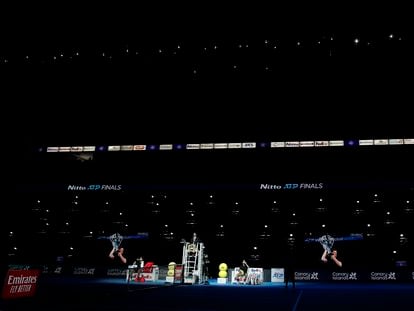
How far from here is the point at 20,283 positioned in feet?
25.7

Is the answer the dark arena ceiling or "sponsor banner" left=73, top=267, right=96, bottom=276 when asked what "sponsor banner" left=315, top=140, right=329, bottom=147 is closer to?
the dark arena ceiling

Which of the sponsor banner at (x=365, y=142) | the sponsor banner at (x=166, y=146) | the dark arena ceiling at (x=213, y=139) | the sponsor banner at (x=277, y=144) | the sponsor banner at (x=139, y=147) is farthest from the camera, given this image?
the sponsor banner at (x=139, y=147)

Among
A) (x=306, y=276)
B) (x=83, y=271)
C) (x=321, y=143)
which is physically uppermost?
(x=321, y=143)

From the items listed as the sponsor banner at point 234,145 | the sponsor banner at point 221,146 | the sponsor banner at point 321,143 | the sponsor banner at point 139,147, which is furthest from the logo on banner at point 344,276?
the sponsor banner at point 139,147

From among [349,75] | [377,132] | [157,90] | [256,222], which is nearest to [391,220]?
[377,132]

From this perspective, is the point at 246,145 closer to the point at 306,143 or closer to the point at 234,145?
the point at 234,145

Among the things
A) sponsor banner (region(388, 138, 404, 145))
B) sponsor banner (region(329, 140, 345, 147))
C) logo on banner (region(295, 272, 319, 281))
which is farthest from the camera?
sponsor banner (region(329, 140, 345, 147))

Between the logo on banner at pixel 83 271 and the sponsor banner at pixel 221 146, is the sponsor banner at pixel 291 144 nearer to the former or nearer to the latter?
the sponsor banner at pixel 221 146

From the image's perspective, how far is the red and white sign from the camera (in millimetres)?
7383

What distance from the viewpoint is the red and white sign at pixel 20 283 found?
24.2 ft

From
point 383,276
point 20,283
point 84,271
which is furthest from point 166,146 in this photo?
point 20,283

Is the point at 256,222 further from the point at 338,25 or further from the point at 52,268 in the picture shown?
the point at 338,25

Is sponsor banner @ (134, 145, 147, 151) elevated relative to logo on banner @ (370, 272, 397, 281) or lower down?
elevated

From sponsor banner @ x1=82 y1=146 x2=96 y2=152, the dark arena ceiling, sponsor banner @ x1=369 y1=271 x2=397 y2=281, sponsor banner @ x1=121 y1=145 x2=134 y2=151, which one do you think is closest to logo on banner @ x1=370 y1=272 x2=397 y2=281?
sponsor banner @ x1=369 y1=271 x2=397 y2=281
